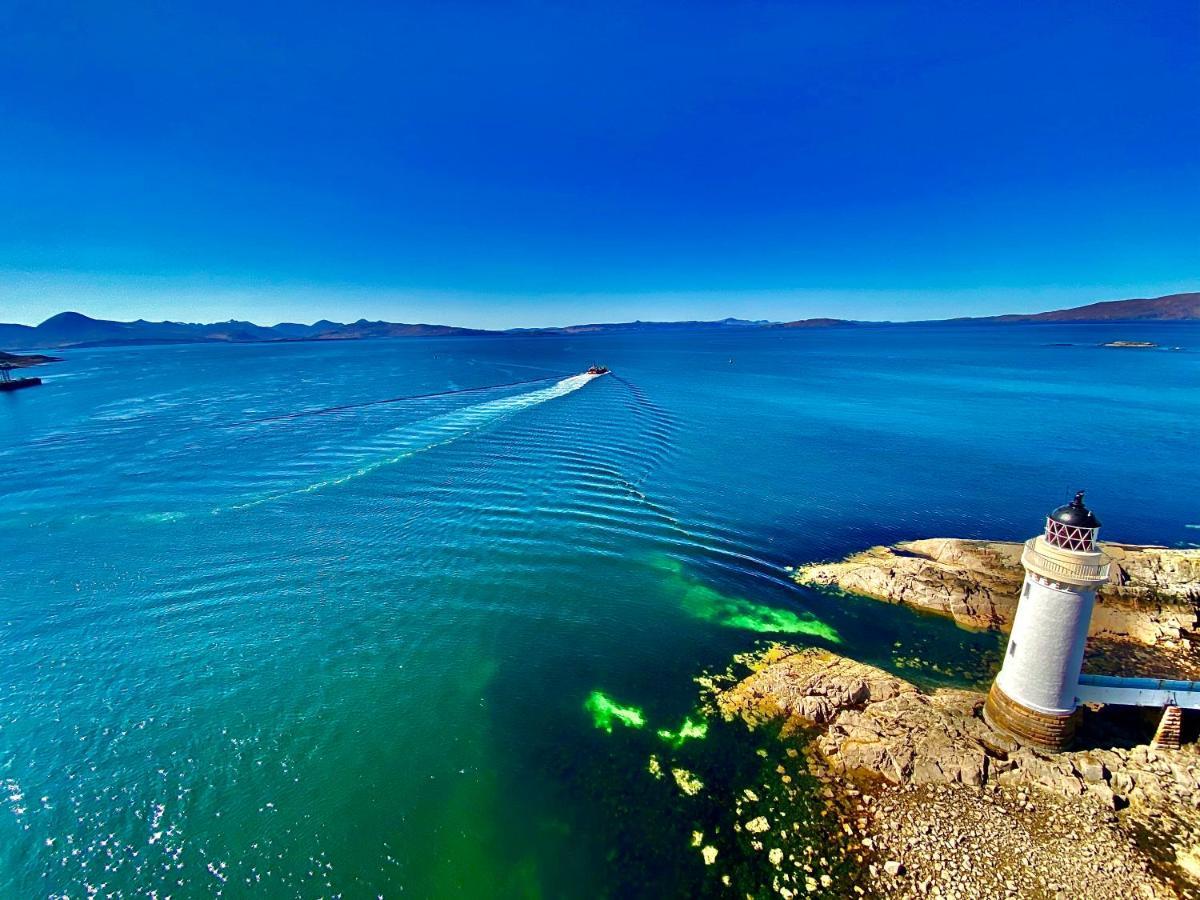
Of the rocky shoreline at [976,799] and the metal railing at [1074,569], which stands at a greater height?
the metal railing at [1074,569]

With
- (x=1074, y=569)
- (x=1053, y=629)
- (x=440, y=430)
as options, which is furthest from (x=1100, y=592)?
(x=440, y=430)

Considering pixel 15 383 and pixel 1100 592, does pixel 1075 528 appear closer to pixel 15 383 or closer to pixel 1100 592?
pixel 1100 592

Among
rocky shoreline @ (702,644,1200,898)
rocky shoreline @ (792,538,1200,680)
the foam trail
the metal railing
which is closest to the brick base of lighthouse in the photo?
rocky shoreline @ (702,644,1200,898)

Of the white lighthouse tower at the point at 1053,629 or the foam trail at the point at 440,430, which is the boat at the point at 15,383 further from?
the white lighthouse tower at the point at 1053,629

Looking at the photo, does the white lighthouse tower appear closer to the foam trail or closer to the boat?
the foam trail

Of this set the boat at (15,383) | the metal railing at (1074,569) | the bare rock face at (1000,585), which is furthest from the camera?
the boat at (15,383)

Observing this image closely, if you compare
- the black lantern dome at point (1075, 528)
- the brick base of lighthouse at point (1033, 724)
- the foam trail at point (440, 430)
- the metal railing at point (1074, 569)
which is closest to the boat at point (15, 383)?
the foam trail at point (440, 430)
